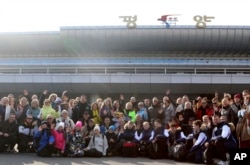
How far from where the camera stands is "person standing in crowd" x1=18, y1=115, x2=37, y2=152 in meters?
11.5

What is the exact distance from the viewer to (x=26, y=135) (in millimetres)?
11531

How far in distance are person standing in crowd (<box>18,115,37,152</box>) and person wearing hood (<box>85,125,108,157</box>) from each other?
1.87 meters

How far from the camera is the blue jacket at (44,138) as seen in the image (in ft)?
35.2

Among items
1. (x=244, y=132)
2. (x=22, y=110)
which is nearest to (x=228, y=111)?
(x=244, y=132)

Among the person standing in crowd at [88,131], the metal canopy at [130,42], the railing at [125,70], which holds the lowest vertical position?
the person standing in crowd at [88,131]

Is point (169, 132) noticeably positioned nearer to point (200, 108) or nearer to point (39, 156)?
point (200, 108)

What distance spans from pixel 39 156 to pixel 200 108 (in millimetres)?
5212

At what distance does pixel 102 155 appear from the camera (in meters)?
10.9

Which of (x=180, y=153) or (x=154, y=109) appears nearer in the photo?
(x=180, y=153)

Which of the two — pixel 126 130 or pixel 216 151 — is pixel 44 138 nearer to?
pixel 126 130

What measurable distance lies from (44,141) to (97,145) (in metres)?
1.44

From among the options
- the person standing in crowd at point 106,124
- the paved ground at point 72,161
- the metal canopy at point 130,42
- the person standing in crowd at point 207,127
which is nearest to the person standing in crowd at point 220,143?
the person standing in crowd at point 207,127

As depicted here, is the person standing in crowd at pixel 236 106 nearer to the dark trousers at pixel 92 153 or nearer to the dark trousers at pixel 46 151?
the dark trousers at pixel 92 153

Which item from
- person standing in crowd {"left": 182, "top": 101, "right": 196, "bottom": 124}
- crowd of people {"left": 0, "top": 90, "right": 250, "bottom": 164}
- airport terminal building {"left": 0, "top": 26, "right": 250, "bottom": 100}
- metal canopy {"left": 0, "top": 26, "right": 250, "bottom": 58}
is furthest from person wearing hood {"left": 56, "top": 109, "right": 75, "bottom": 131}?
metal canopy {"left": 0, "top": 26, "right": 250, "bottom": 58}
